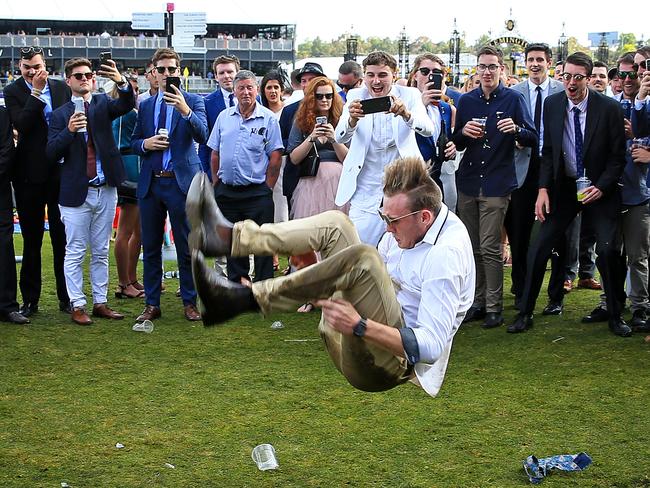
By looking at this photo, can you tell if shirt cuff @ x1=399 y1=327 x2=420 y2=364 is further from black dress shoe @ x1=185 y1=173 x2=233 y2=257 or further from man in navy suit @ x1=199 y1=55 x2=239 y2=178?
man in navy suit @ x1=199 y1=55 x2=239 y2=178

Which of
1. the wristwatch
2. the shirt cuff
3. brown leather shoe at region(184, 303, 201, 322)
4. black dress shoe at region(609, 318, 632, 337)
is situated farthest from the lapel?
the wristwatch

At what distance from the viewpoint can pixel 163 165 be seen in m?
8.55

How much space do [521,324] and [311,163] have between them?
2.42 metres

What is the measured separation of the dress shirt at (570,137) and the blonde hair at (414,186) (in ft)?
12.5

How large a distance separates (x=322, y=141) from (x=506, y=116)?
5.55ft

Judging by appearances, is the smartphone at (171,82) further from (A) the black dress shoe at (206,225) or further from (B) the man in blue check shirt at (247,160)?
(A) the black dress shoe at (206,225)

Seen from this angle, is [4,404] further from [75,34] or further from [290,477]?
[75,34]

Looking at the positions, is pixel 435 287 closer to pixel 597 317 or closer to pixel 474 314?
pixel 474 314

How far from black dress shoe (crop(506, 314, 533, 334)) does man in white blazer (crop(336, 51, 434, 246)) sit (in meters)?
1.67

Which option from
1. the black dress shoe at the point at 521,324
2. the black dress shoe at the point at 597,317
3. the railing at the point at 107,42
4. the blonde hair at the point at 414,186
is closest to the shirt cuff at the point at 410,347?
the blonde hair at the point at 414,186

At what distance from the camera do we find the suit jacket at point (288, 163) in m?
8.93

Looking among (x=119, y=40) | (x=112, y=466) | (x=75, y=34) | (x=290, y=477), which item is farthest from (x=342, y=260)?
(x=75, y=34)

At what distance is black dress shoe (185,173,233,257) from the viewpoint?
5016mm

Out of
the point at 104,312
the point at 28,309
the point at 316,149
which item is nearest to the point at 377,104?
the point at 316,149
